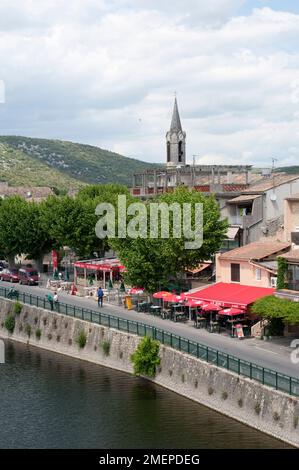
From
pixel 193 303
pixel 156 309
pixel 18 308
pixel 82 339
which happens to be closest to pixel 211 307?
pixel 193 303

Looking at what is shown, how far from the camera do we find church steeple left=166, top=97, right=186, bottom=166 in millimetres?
123500

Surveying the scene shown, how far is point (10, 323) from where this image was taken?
211 feet

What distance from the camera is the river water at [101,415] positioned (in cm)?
3775

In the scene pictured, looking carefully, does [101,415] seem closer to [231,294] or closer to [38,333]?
[231,294]

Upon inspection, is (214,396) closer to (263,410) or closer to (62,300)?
(263,410)

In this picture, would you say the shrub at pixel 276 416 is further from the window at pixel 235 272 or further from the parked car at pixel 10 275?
the parked car at pixel 10 275

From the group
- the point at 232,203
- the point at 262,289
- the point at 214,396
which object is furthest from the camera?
the point at 232,203

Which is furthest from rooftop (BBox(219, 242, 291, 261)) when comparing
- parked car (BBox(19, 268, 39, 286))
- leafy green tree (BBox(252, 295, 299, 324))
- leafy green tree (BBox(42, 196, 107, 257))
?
parked car (BBox(19, 268, 39, 286))

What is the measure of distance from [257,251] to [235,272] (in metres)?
2.22

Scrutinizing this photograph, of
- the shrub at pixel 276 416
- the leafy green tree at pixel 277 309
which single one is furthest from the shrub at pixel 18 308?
the shrub at pixel 276 416

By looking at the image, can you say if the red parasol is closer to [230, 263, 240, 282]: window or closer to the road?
the road

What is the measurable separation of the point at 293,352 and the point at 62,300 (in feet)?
85.4
